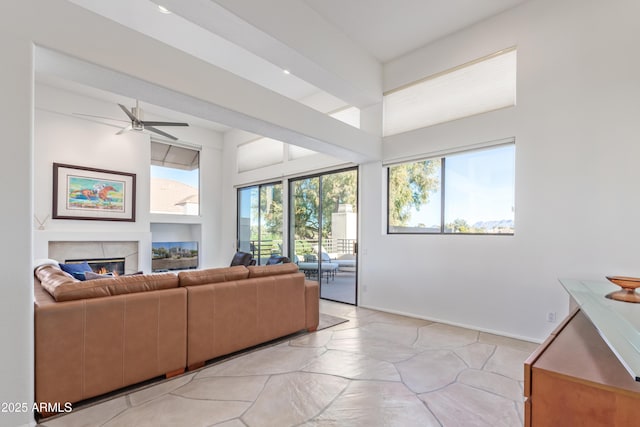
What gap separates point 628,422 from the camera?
1080 millimetres

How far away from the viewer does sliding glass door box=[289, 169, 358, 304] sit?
5.66 m

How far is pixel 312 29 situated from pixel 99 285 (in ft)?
11.8

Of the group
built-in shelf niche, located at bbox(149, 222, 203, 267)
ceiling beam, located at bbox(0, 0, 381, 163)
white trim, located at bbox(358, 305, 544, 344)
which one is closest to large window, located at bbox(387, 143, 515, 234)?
white trim, located at bbox(358, 305, 544, 344)

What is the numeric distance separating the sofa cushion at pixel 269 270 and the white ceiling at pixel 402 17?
3.20 metres

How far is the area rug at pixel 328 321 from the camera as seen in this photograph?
165 inches

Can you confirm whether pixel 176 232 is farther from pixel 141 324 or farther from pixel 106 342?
pixel 106 342

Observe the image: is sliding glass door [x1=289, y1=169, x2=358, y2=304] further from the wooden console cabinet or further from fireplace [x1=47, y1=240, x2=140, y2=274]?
the wooden console cabinet

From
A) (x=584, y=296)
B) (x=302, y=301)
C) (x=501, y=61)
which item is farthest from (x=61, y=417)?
(x=501, y=61)

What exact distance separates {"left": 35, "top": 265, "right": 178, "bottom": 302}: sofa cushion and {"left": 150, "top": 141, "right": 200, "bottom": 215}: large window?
14.9 ft

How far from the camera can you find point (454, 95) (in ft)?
14.5

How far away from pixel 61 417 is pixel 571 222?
4821 millimetres

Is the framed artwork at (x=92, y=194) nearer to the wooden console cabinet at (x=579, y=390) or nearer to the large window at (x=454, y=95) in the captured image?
the large window at (x=454, y=95)

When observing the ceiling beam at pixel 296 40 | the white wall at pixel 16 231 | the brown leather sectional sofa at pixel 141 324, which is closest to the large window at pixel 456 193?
the ceiling beam at pixel 296 40

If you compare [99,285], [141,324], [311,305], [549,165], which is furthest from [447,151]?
[99,285]
